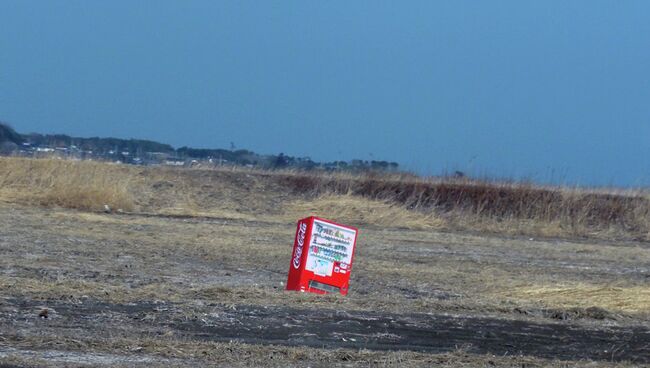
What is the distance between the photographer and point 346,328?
1133 centimetres

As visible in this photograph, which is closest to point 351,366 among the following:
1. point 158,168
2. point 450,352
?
point 450,352

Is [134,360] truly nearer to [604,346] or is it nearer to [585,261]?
[604,346]

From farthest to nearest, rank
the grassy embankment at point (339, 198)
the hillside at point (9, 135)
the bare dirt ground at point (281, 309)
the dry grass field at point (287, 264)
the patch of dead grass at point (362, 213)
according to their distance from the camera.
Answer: the hillside at point (9, 135)
the patch of dead grass at point (362, 213)
the grassy embankment at point (339, 198)
the dry grass field at point (287, 264)
the bare dirt ground at point (281, 309)

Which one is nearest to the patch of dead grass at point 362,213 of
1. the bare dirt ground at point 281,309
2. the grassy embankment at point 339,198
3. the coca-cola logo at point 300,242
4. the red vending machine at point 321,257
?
the grassy embankment at point 339,198

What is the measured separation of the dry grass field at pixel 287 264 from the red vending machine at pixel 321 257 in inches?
18.2

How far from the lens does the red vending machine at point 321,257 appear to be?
1430cm

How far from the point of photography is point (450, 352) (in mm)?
10367

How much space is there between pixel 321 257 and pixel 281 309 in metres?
2.42

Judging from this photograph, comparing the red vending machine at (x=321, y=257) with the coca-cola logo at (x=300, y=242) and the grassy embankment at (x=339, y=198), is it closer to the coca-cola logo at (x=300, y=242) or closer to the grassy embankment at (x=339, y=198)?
the coca-cola logo at (x=300, y=242)

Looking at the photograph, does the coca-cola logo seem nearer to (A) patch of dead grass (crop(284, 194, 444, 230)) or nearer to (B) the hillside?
(A) patch of dead grass (crop(284, 194, 444, 230))

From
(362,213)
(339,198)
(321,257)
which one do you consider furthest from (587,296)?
(339,198)

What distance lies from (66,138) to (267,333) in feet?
131

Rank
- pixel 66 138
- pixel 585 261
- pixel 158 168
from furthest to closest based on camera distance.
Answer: pixel 66 138 → pixel 158 168 → pixel 585 261

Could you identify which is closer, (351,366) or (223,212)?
(351,366)
